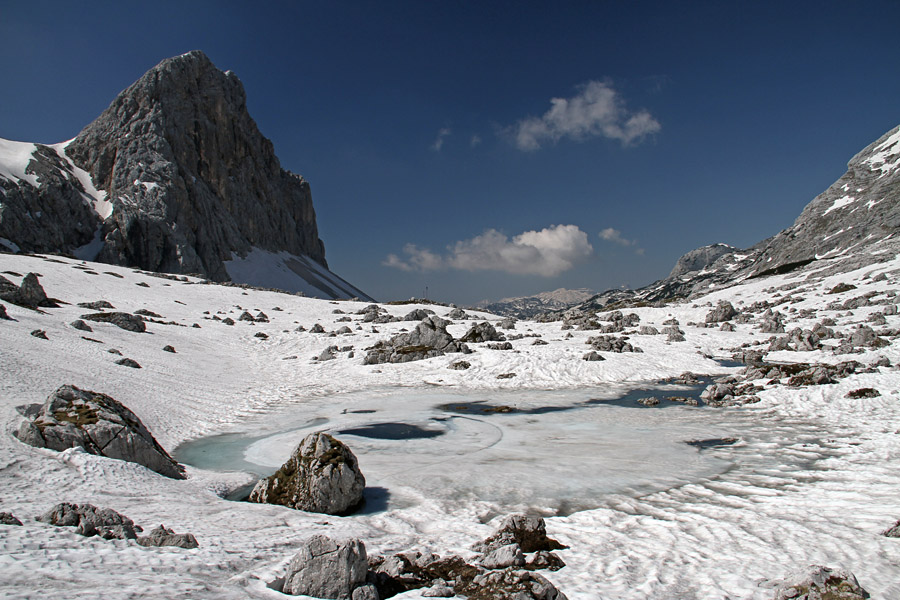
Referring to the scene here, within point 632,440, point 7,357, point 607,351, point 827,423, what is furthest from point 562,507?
point 607,351

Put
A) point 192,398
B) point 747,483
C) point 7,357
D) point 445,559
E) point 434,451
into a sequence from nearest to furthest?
point 445,559 → point 747,483 → point 434,451 → point 7,357 → point 192,398

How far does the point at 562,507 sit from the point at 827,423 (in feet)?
48.7

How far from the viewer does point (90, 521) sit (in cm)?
759

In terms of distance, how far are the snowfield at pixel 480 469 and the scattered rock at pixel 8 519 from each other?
10.0 inches

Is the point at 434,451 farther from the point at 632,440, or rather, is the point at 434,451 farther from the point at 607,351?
the point at 607,351

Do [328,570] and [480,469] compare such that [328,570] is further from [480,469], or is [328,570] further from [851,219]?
[851,219]

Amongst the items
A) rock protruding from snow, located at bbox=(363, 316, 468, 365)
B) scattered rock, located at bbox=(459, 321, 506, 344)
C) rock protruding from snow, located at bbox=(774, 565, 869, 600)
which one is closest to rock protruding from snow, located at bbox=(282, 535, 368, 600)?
rock protruding from snow, located at bbox=(774, 565, 869, 600)

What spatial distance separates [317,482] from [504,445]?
8.64 m

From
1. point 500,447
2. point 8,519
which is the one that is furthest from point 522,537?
point 8,519

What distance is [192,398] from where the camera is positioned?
23.8 meters

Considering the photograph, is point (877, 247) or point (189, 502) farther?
point (877, 247)

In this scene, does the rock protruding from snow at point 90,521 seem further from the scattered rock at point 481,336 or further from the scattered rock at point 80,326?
the scattered rock at point 481,336

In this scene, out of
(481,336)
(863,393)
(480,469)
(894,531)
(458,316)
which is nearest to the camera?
(894,531)

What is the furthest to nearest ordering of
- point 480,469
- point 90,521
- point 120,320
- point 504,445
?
1. point 120,320
2. point 504,445
3. point 480,469
4. point 90,521
